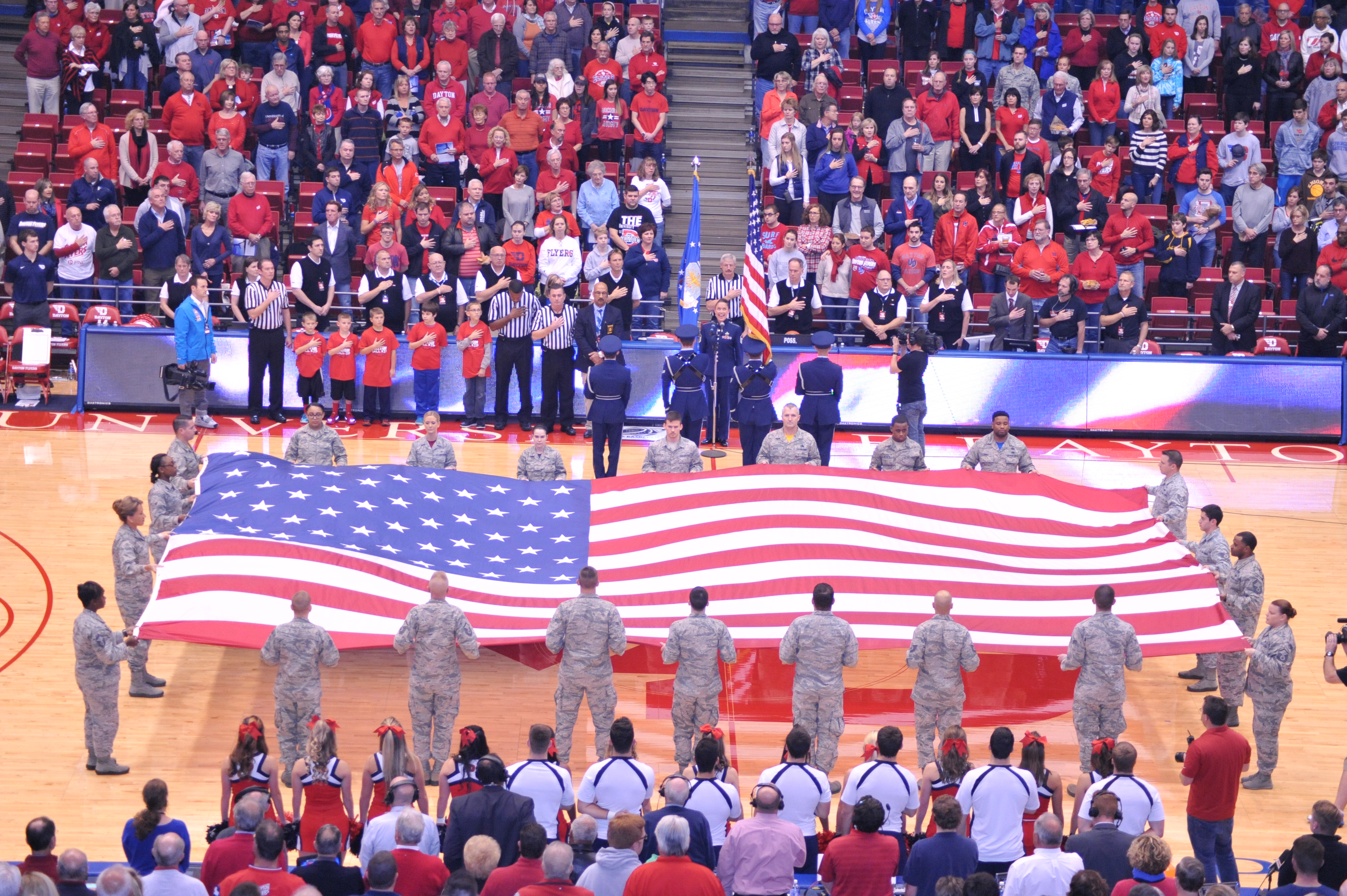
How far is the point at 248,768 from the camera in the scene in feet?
31.5

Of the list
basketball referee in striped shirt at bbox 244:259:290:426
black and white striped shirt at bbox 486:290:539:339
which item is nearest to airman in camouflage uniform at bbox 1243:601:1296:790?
black and white striped shirt at bbox 486:290:539:339

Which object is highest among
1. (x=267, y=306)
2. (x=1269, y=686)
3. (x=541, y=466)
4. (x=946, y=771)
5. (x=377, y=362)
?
(x=267, y=306)

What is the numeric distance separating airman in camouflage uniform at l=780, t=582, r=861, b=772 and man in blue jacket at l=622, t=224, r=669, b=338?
9185 mm

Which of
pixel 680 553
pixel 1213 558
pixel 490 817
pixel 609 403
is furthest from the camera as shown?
pixel 609 403

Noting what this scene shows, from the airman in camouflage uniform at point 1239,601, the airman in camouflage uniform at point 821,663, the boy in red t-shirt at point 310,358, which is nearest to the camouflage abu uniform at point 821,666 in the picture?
the airman in camouflage uniform at point 821,663

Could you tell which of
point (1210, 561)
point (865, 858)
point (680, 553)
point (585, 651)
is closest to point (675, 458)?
point (680, 553)

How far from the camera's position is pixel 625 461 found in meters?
18.5

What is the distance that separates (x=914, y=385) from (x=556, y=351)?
Answer: 4.39 meters

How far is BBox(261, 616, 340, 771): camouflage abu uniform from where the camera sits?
10961 millimetres

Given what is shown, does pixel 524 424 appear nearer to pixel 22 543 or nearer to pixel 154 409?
pixel 154 409

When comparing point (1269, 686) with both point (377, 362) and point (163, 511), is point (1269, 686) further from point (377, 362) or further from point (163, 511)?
point (377, 362)

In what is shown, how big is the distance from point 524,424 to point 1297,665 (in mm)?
9755

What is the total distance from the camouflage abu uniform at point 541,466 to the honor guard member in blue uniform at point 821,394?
121 inches

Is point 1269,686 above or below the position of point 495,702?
above
